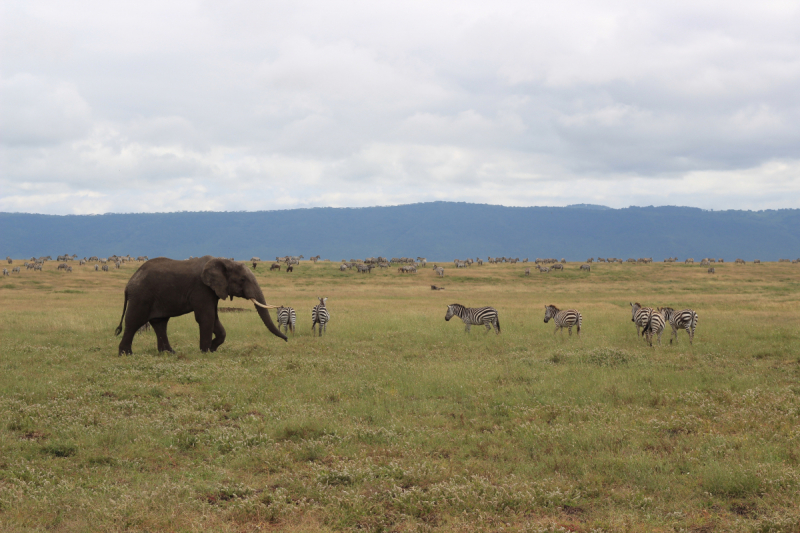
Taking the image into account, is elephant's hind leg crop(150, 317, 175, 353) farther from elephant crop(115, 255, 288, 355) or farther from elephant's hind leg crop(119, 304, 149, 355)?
elephant's hind leg crop(119, 304, 149, 355)

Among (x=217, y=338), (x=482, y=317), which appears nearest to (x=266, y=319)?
(x=217, y=338)

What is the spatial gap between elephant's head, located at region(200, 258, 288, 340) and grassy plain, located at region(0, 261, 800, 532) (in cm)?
145

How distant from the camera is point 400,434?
10.7 meters

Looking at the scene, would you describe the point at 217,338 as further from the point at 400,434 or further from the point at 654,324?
the point at 654,324

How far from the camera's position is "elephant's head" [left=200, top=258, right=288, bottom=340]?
19.4 metres

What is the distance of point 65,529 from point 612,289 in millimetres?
62218

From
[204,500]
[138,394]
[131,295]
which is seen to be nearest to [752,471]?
[204,500]

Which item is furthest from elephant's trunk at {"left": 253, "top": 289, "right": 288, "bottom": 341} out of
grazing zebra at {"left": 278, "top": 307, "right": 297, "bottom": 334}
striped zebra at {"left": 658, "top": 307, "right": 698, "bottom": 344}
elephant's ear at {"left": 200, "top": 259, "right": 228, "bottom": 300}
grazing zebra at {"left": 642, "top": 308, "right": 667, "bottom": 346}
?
striped zebra at {"left": 658, "top": 307, "right": 698, "bottom": 344}

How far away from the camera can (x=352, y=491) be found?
7926 mm

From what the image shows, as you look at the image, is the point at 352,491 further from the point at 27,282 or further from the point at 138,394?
the point at 27,282

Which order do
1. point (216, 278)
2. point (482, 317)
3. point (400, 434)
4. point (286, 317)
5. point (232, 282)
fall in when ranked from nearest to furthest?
point (400, 434) < point (216, 278) < point (232, 282) < point (286, 317) < point (482, 317)

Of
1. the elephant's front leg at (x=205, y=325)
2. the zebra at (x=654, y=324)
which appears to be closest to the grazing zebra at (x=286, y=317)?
the elephant's front leg at (x=205, y=325)

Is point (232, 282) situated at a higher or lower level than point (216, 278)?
lower

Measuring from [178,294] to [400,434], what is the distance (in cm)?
1189
